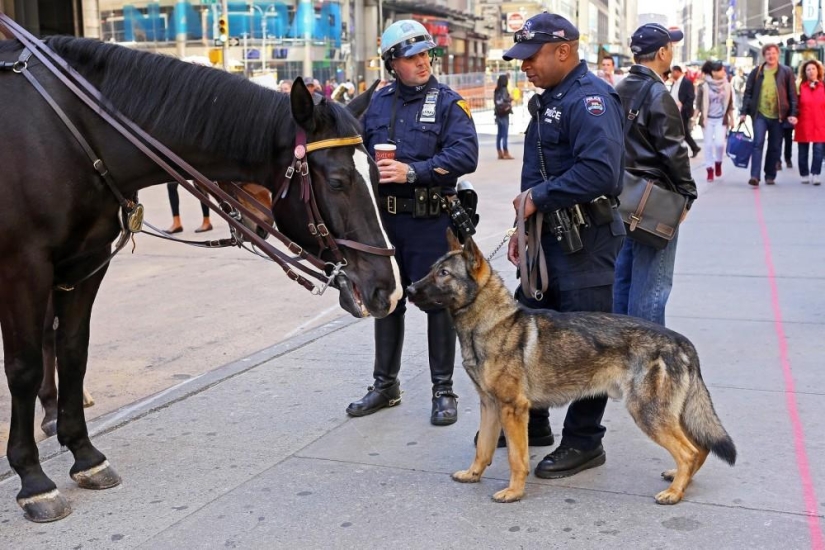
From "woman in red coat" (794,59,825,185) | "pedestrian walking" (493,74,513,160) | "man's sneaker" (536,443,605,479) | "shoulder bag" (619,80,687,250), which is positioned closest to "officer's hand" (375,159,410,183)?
"shoulder bag" (619,80,687,250)

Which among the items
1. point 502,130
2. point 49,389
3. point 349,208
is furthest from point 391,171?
point 502,130

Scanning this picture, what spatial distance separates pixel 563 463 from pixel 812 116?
12.6 metres

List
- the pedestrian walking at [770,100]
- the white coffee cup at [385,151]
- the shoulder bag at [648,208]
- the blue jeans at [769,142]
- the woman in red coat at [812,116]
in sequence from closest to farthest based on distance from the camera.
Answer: the white coffee cup at [385,151] < the shoulder bag at [648,208] < the pedestrian walking at [770,100] < the woman in red coat at [812,116] < the blue jeans at [769,142]

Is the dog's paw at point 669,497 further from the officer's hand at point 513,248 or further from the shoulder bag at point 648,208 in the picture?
the shoulder bag at point 648,208

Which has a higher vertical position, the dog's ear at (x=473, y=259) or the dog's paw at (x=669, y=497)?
the dog's ear at (x=473, y=259)

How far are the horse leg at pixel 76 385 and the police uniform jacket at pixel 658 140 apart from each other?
3.02m

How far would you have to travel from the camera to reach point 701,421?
403 cm

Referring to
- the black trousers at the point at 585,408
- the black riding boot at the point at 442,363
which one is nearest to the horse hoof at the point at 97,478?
the black riding boot at the point at 442,363

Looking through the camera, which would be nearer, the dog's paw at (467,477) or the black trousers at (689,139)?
the dog's paw at (467,477)

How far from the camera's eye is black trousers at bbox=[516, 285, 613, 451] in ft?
14.3

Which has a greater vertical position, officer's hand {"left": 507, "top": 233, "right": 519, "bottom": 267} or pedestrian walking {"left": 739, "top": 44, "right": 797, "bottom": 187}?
pedestrian walking {"left": 739, "top": 44, "right": 797, "bottom": 187}

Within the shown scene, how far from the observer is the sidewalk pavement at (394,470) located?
3.79m

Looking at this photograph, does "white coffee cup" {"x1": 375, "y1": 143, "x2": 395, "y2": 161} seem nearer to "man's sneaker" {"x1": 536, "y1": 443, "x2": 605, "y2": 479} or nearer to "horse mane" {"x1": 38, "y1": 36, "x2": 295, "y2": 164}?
"horse mane" {"x1": 38, "y1": 36, "x2": 295, "y2": 164}

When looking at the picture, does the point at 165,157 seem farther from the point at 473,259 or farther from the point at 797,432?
the point at 797,432
